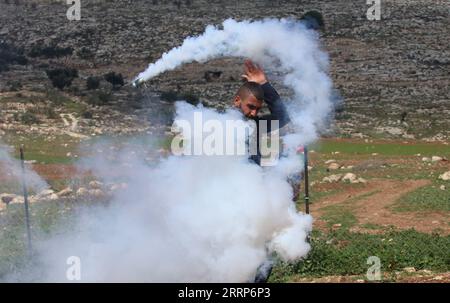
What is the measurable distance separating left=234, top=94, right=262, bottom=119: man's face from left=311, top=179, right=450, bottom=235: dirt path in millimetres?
8981

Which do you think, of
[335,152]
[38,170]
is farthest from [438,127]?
[38,170]

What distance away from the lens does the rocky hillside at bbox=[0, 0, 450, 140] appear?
45594 millimetres

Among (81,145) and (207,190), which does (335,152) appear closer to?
(81,145)

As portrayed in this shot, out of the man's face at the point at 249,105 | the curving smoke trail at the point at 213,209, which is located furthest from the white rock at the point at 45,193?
the man's face at the point at 249,105

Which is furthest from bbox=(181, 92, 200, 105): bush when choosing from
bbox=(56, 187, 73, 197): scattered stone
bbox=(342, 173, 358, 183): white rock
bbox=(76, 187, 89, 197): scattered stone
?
bbox=(76, 187, 89, 197): scattered stone

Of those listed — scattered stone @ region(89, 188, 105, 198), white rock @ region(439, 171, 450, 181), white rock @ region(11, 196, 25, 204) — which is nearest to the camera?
scattered stone @ region(89, 188, 105, 198)

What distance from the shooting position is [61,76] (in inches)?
2037

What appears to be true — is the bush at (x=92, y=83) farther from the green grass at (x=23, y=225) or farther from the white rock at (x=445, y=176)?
the green grass at (x=23, y=225)

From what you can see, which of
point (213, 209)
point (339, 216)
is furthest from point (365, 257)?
point (339, 216)

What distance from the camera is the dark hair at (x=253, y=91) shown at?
9852mm

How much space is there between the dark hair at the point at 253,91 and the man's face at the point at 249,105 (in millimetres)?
36

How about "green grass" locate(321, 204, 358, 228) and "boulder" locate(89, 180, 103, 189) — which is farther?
"boulder" locate(89, 180, 103, 189)

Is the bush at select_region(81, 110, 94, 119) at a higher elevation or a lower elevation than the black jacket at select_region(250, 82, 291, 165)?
lower

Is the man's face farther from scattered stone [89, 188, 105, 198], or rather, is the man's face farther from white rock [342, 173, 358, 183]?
white rock [342, 173, 358, 183]
